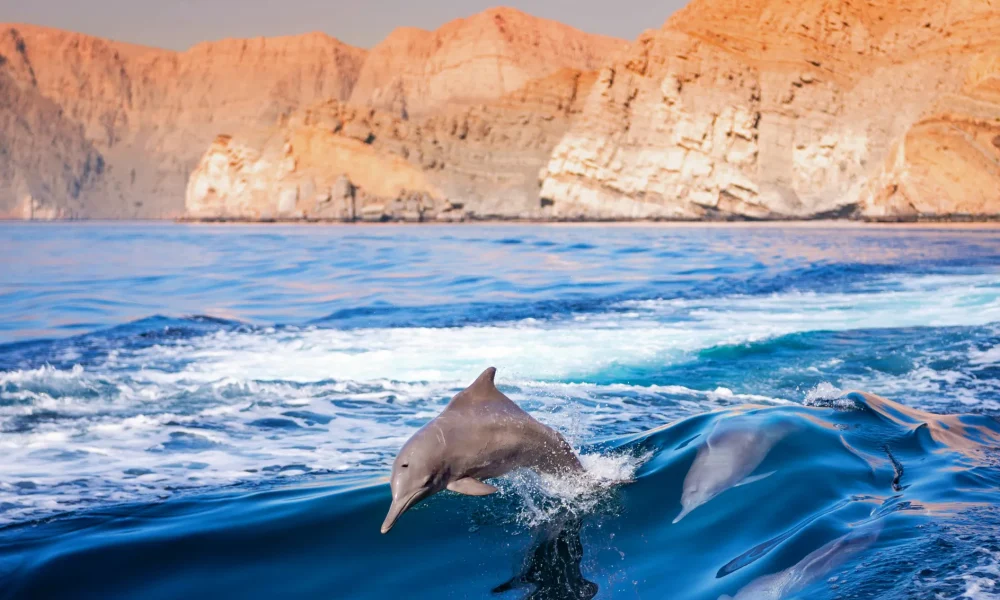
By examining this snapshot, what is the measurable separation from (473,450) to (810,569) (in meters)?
1.64

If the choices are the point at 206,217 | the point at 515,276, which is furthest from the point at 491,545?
the point at 206,217

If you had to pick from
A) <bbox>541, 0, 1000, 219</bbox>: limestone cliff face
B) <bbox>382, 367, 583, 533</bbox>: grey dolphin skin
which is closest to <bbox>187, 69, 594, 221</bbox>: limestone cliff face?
<bbox>541, 0, 1000, 219</bbox>: limestone cliff face

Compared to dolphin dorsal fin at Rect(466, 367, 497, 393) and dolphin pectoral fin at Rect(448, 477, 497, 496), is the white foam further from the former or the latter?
dolphin pectoral fin at Rect(448, 477, 497, 496)

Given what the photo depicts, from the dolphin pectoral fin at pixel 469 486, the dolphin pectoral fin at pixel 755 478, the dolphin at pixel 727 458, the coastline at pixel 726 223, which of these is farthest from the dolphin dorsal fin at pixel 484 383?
the coastline at pixel 726 223

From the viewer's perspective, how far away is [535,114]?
403 feet

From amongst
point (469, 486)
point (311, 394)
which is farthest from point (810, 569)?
point (311, 394)

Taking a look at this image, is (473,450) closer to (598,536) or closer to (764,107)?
(598,536)

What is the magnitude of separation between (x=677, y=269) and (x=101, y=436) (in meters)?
20.6

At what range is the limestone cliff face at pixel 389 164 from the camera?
10581 centimetres

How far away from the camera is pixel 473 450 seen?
164 inches

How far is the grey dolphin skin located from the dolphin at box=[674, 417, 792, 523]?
682 millimetres

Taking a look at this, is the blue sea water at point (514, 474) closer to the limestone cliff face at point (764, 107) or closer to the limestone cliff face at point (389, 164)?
the limestone cliff face at point (764, 107)

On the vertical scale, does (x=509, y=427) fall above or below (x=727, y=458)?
above

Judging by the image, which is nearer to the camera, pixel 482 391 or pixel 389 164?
pixel 482 391
